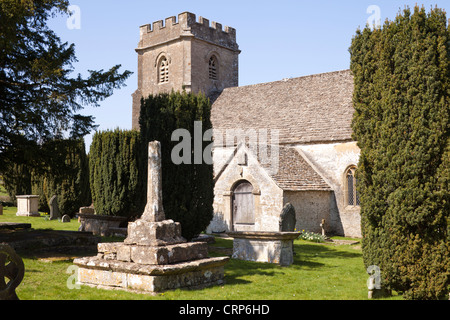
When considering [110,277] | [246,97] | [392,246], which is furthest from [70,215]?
[392,246]

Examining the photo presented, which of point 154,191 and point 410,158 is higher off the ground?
point 410,158

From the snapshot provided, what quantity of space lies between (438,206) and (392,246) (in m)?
1.05

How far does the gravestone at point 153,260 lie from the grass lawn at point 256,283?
0.78 feet

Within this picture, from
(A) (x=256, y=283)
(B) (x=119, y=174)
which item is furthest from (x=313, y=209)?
(A) (x=256, y=283)

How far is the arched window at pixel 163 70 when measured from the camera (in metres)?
30.2

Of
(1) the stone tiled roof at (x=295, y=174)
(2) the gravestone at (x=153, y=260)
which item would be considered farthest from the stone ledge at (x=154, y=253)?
(1) the stone tiled roof at (x=295, y=174)

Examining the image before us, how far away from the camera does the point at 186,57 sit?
1141 inches

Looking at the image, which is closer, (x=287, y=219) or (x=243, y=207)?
(x=287, y=219)

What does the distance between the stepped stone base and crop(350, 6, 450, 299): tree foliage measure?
308cm

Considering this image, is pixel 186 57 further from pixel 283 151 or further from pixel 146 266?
pixel 146 266

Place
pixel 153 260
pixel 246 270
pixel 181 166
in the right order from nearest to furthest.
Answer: pixel 153 260 → pixel 246 270 → pixel 181 166

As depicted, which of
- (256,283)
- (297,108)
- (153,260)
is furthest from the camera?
(297,108)

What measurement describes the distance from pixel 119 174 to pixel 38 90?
5931 millimetres

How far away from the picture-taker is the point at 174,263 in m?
8.03
